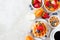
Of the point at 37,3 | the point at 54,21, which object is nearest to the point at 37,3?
the point at 37,3

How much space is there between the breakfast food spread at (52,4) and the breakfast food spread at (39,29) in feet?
0.30

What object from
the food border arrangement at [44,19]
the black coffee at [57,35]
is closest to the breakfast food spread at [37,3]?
the food border arrangement at [44,19]

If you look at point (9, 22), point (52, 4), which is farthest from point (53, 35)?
point (9, 22)

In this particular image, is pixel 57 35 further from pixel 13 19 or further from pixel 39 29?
pixel 13 19

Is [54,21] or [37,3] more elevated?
[37,3]

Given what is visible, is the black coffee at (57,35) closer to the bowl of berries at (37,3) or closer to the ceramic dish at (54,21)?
the ceramic dish at (54,21)

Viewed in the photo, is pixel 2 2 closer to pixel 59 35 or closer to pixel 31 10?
pixel 31 10

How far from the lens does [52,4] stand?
0.86 meters

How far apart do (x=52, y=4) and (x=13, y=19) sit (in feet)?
0.78

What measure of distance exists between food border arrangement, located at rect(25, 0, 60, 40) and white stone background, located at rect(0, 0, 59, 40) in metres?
0.04

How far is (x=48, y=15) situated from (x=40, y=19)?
48mm

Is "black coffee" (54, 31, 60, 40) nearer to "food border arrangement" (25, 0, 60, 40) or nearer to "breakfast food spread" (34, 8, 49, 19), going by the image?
"food border arrangement" (25, 0, 60, 40)

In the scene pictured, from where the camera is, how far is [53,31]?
2.79ft

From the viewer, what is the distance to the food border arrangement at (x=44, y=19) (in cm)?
85
